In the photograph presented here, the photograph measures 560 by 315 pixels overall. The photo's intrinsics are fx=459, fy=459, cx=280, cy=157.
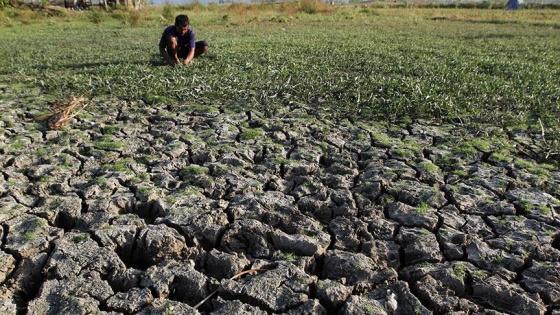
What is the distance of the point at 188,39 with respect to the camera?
850cm

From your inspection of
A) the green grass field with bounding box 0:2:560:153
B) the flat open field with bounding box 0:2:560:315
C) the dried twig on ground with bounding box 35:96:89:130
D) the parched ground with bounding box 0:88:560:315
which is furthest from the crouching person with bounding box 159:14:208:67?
the parched ground with bounding box 0:88:560:315

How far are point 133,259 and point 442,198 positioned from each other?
7.92 ft

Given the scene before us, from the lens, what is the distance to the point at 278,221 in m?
3.46

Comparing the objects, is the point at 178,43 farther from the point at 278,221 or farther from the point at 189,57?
the point at 278,221

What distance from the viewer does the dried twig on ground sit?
5270 millimetres

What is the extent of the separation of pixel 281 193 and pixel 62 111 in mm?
3247

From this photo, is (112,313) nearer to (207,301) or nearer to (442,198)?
(207,301)

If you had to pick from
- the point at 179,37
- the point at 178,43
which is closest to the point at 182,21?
the point at 179,37

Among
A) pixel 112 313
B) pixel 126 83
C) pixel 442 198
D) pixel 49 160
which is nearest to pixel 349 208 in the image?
pixel 442 198

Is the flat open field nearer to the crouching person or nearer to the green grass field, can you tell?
the green grass field

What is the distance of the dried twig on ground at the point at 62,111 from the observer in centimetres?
527

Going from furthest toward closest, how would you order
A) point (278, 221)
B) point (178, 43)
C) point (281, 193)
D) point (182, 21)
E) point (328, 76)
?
point (178, 43) → point (182, 21) → point (328, 76) → point (281, 193) → point (278, 221)

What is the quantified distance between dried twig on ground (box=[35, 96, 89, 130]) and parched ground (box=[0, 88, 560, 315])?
8.2 inches

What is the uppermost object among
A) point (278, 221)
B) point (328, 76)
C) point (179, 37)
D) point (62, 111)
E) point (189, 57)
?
point (179, 37)
